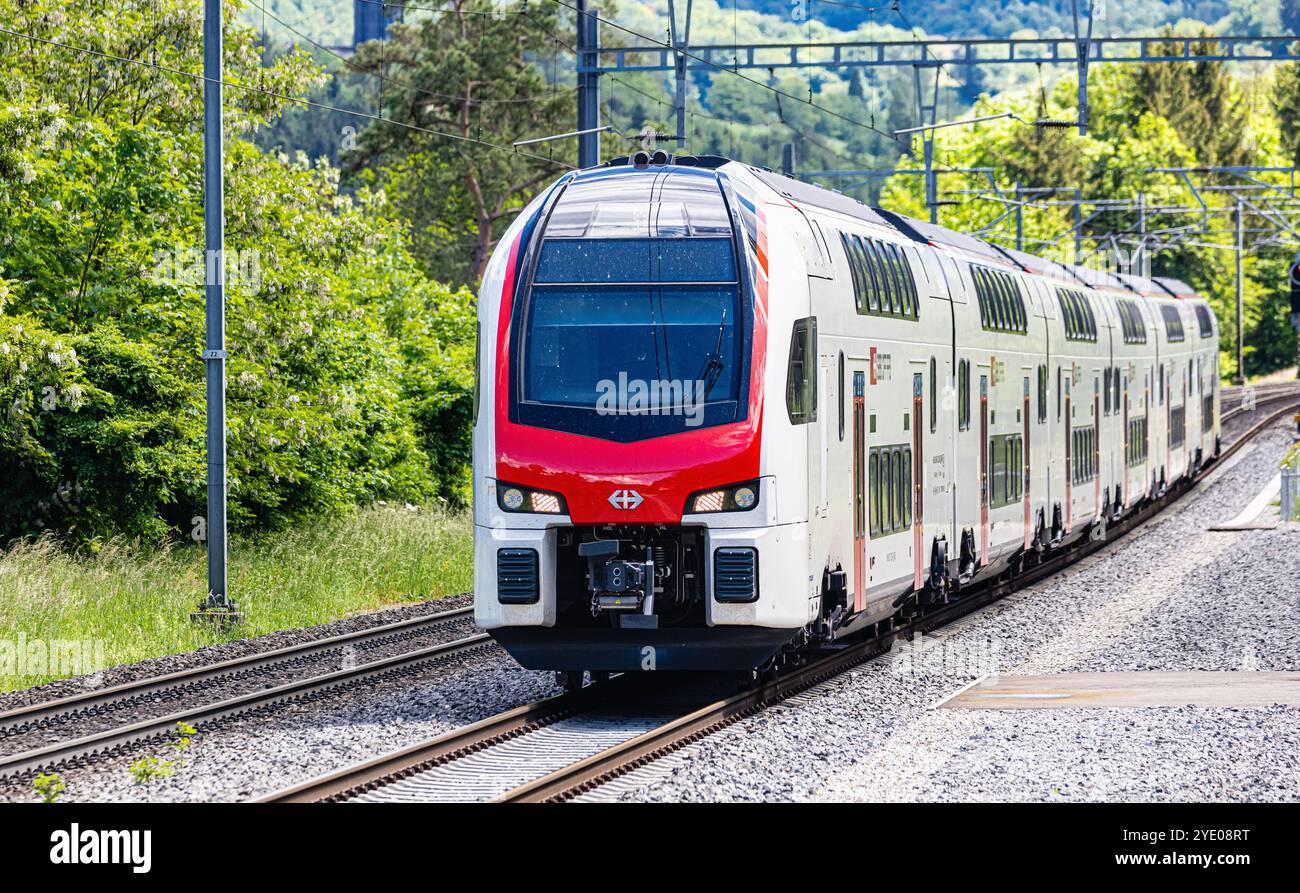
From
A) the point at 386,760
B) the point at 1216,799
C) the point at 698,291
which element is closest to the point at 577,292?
the point at 698,291

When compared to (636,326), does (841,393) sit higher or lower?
lower

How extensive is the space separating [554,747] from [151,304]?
1263 centimetres

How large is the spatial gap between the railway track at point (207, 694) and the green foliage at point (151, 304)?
5.05m

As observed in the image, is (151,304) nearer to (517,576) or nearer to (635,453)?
(517,576)

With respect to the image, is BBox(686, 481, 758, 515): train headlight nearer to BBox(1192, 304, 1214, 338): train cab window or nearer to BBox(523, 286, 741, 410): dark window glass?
BBox(523, 286, 741, 410): dark window glass

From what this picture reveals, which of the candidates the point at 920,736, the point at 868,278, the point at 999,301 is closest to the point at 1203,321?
the point at 999,301

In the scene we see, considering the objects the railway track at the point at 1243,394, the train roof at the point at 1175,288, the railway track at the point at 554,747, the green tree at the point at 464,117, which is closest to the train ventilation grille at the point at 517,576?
the railway track at the point at 554,747

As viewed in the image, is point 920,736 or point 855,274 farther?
point 855,274

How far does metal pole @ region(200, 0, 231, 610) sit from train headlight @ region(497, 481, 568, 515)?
6.85 m

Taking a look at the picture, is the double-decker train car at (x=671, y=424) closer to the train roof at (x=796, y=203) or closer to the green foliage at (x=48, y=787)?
the train roof at (x=796, y=203)

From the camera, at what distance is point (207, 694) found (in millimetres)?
15164

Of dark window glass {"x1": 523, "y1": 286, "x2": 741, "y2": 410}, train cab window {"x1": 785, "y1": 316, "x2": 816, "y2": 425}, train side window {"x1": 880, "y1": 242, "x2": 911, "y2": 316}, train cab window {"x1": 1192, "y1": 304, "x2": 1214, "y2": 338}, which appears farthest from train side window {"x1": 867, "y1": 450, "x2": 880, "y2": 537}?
train cab window {"x1": 1192, "y1": 304, "x2": 1214, "y2": 338}

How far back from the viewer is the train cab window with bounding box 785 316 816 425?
13.2m

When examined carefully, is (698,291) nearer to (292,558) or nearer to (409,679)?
(409,679)
